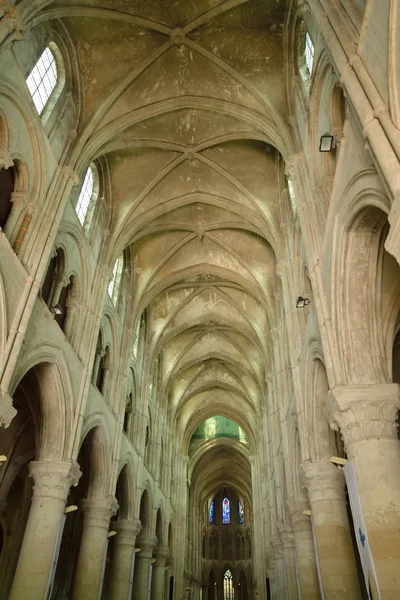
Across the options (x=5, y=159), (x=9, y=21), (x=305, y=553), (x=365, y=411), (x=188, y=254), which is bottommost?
(x=305, y=553)

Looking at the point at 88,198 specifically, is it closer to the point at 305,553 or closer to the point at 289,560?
the point at 305,553

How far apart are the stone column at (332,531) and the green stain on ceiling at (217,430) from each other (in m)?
30.7

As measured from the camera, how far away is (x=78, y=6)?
500 inches

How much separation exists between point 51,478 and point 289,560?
36.1ft

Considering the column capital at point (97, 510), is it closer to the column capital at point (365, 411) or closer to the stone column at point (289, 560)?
the stone column at point (289, 560)

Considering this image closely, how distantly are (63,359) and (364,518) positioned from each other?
863 centimetres

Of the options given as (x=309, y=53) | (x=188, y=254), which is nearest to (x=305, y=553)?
(x=188, y=254)

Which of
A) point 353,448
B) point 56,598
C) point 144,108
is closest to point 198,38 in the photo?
point 144,108

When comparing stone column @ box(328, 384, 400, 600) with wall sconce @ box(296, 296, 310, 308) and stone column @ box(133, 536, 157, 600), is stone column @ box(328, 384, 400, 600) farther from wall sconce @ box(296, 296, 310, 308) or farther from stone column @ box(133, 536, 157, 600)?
stone column @ box(133, 536, 157, 600)

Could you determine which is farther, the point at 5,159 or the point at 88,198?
the point at 88,198

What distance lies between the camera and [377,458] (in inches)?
293

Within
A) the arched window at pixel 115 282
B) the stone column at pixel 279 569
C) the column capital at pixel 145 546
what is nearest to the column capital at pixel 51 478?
the arched window at pixel 115 282

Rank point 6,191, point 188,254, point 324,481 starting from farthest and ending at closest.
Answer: point 188,254
point 324,481
point 6,191

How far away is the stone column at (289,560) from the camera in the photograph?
17.2 meters
